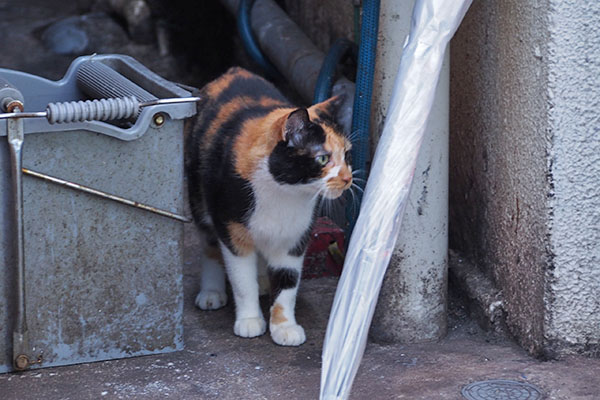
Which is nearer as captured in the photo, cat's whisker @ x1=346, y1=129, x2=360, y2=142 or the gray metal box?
the gray metal box

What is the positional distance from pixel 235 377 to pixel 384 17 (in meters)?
1.19

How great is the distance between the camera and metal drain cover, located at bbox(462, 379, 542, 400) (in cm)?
240

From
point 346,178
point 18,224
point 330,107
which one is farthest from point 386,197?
point 18,224

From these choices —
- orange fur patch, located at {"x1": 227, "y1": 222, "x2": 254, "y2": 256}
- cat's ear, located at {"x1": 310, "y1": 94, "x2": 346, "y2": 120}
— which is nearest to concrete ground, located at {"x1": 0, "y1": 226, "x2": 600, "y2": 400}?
orange fur patch, located at {"x1": 227, "y1": 222, "x2": 254, "y2": 256}

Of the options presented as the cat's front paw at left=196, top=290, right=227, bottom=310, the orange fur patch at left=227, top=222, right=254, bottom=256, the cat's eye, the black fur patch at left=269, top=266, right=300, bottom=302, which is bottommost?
the cat's front paw at left=196, top=290, right=227, bottom=310

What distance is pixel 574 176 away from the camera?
96.4 inches

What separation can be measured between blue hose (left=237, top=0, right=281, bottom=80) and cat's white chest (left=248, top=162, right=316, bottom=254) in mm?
2118

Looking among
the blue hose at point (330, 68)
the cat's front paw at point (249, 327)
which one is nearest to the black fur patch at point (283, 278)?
the cat's front paw at point (249, 327)

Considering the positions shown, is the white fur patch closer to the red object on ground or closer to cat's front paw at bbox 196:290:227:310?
cat's front paw at bbox 196:290:227:310

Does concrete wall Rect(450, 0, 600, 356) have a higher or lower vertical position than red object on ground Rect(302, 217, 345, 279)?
higher

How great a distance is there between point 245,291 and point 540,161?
1058 millimetres

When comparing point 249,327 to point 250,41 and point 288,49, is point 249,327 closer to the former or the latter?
point 288,49

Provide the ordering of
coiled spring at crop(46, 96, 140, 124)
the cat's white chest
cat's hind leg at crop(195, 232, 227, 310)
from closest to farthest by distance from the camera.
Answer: coiled spring at crop(46, 96, 140, 124) → the cat's white chest → cat's hind leg at crop(195, 232, 227, 310)

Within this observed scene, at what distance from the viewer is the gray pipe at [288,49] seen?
13.5 ft
